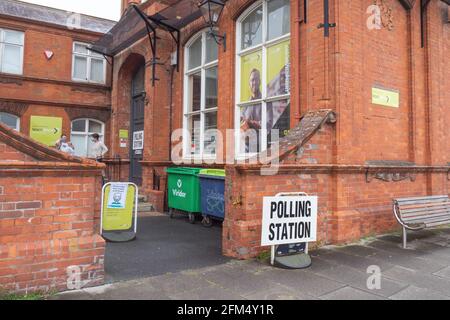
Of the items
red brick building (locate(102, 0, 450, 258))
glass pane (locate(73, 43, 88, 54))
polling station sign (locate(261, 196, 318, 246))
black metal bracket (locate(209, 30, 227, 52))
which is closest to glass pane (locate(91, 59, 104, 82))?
glass pane (locate(73, 43, 88, 54))

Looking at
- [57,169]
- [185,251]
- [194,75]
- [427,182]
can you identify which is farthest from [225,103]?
[57,169]

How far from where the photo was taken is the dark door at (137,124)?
12.9m

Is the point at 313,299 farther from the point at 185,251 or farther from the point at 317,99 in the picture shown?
the point at 317,99

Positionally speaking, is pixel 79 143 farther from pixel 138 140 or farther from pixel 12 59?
pixel 12 59

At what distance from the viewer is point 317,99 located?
644 cm

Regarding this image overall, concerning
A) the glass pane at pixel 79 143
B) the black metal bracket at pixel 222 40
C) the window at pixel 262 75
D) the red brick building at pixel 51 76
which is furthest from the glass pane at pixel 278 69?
the glass pane at pixel 79 143

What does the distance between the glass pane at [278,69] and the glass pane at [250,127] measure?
57 centimetres

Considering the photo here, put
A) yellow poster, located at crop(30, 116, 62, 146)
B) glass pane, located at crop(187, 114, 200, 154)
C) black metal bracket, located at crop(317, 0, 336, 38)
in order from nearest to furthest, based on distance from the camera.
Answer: black metal bracket, located at crop(317, 0, 336, 38), glass pane, located at crop(187, 114, 200, 154), yellow poster, located at crop(30, 116, 62, 146)

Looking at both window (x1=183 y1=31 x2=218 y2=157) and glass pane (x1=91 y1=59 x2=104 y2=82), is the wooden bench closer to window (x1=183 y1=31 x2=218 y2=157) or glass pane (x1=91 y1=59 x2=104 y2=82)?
window (x1=183 y1=31 x2=218 y2=157)

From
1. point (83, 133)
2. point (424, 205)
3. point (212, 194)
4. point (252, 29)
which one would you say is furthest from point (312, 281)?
point (83, 133)

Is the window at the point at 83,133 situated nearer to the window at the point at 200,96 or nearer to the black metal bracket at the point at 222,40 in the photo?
the window at the point at 200,96

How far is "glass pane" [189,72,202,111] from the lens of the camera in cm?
1043

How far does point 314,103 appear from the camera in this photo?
6.49 metres

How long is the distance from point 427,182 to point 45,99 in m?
13.3
